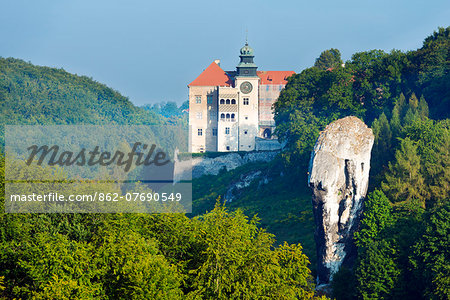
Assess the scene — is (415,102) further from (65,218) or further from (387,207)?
(65,218)

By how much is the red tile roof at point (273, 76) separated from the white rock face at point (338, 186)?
5154 centimetres

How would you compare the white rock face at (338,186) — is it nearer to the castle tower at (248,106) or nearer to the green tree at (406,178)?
the green tree at (406,178)

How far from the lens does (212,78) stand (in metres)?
99.8

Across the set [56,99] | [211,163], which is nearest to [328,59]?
[211,163]

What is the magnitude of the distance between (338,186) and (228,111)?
4397 cm

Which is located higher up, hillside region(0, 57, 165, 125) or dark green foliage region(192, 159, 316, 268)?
hillside region(0, 57, 165, 125)

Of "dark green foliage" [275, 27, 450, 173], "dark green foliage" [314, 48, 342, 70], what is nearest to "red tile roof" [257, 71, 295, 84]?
"dark green foliage" [314, 48, 342, 70]

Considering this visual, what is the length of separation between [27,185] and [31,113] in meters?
99.6

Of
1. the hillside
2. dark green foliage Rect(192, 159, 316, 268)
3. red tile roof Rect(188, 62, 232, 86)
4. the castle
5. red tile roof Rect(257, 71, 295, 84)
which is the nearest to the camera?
dark green foliage Rect(192, 159, 316, 268)

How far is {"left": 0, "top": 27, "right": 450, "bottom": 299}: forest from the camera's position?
3444cm

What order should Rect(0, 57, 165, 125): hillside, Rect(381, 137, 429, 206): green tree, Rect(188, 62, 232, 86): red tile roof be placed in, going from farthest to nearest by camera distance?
Rect(0, 57, 165, 125): hillside
Rect(188, 62, 232, 86): red tile roof
Rect(381, 137, 429, 206): green tree

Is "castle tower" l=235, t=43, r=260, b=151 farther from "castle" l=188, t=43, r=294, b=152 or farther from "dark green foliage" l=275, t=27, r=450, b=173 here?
"dark green foliage" l=275, t=27, r=450, b=173

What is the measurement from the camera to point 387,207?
167 feet

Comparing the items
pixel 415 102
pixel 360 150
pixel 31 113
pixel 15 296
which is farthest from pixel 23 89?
pixel 15 296
